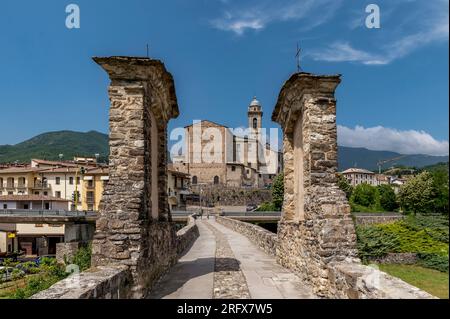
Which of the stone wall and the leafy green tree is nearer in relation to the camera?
the leafy green tree

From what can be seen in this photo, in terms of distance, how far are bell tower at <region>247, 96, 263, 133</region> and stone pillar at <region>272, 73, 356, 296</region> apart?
81.1 m

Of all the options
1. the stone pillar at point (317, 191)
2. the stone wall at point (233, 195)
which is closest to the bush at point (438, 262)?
the stone pillar at point (317, 191)

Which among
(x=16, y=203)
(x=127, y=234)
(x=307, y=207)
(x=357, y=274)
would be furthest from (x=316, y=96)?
(x=16, y=203)

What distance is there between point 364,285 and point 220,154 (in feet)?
276

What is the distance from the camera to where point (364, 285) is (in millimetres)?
4910

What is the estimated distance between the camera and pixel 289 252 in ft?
32.6

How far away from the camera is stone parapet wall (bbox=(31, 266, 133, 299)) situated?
14.5 feet

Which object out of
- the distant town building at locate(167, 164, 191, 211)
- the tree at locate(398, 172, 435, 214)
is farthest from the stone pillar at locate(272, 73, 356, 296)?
the distant town building at locate(167, 164, 191, 211)

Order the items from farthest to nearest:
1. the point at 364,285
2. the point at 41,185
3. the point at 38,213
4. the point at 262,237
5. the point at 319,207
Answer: the point at 41,185 → the point at 38,213 → the point at 262,237 → the point at 319,207 → the point at 364,285

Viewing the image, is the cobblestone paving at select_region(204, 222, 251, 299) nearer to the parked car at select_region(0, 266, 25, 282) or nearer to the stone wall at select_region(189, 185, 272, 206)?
the parked car at select_region(0, 266, 25, 282)

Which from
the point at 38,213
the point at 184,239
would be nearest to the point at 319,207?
the point at 184,239

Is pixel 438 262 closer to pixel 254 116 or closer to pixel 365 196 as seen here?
pixel 365 196
